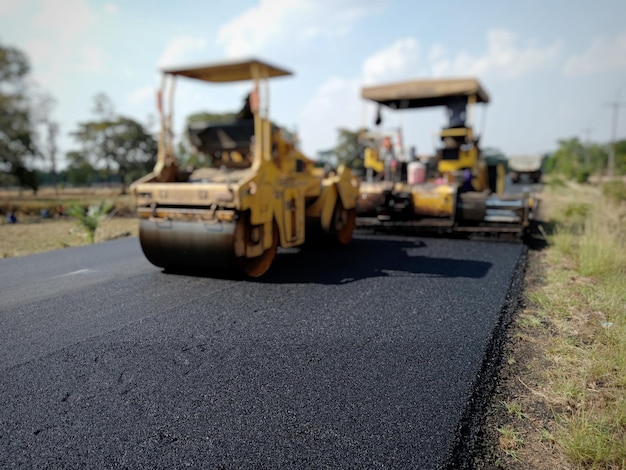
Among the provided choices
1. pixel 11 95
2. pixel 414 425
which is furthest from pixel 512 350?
pixel 11 95

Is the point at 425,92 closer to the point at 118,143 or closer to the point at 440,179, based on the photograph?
the point at 440,179

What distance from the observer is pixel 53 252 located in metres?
7.17

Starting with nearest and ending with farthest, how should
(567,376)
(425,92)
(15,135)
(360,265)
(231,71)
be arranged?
(567,376), (231,71), (360,265), (425,92), (15,135)

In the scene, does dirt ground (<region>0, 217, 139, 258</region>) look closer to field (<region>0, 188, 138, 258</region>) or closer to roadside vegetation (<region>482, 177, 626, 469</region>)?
field (<region>0, 188, 138, 258</region>)

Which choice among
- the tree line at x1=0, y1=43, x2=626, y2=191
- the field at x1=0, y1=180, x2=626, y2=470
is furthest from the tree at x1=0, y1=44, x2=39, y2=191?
the field at x1=0, y1=180, x2=626, y2=470

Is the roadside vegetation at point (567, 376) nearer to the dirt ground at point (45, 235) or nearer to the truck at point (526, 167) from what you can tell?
the dirt ground at point (45, 235)

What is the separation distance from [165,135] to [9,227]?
Result: 23.5ft

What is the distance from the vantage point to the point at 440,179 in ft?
28.8

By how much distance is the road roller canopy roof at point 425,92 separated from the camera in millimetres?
8992

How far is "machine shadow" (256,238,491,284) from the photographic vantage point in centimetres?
536

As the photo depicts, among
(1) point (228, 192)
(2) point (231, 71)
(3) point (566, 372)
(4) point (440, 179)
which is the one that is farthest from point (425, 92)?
(3) point (566, 372)

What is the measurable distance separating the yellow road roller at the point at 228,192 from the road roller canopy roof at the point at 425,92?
13.2 ft

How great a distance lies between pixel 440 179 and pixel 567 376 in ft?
20.3

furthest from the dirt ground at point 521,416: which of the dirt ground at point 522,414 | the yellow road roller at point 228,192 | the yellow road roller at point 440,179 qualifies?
the yellow road roller at point 440,179
